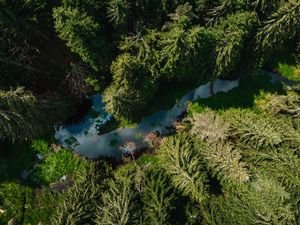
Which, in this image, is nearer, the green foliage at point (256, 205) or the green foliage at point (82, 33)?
the green foliage at point (256, 205)

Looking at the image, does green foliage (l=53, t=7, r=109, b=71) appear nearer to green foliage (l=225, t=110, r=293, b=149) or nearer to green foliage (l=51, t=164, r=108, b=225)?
Answer: green foliage (l=51, t=164, r=108, b=225)

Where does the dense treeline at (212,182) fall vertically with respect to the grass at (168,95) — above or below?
below


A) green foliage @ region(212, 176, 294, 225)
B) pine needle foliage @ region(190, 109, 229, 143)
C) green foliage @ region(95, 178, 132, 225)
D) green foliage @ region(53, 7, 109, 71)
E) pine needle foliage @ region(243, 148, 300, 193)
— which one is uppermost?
green foliage @ region(53, 7, 109, 71)

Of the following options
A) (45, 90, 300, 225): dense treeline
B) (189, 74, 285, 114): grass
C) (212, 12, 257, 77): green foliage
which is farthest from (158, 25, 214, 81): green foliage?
(45, 90, 300, 225): dense treeline

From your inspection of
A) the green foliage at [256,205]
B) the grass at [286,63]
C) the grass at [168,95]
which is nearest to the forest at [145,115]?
the green foliage at [256,205]

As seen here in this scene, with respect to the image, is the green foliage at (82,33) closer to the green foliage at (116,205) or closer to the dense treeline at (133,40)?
the dense treeline at (133,40)

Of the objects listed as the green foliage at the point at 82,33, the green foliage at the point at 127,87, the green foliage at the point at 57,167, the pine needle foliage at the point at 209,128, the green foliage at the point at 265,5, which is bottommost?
the green foliage at the point at 57,167

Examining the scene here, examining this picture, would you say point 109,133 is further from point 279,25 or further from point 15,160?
A: point 279,25
